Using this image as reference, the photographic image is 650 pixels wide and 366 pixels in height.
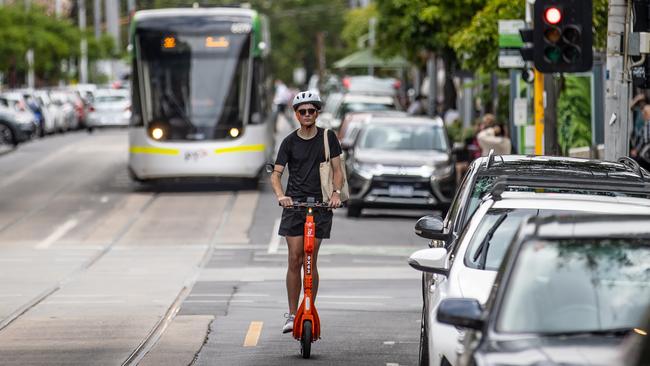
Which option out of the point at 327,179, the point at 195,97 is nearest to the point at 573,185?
the point at 327,179

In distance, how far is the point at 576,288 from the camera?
7219 mm

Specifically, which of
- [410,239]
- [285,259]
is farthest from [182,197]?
[285,259]

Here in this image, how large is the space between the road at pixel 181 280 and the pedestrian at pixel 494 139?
1698 mm

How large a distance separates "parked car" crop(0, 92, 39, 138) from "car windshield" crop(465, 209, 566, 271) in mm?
39543

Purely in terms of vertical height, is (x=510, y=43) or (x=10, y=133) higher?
(x=510, y=43)

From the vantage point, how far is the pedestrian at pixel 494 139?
2558 centimetres

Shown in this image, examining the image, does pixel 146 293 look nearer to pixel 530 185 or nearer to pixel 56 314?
pixel 56 314

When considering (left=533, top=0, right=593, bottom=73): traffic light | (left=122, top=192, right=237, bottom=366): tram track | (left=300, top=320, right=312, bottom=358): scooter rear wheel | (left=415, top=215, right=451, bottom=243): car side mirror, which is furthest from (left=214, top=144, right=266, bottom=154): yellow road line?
(left=415, top=215, right=451, bottom=243): car side mirror

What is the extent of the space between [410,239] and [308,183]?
1082 centimetres

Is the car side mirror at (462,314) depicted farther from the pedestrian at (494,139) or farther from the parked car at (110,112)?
the parked car at (110,112)

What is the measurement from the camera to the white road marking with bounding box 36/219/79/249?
2268cm

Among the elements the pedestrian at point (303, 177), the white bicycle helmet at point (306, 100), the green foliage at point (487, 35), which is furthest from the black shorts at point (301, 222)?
the green foliage at point (487, 35)

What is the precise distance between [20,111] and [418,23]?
17157 mm

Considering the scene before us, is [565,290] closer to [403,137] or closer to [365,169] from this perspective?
[365,169]
